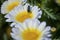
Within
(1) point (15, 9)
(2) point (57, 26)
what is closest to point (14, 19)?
(1) point (15, 9)

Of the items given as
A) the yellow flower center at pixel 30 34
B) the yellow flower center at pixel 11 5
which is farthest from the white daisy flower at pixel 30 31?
the yellow flower center at pixel 11 5

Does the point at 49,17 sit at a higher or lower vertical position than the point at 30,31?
higher

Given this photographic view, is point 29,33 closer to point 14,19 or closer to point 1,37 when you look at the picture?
point 14,19

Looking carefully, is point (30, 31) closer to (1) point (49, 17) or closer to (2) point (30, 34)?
(2) point (30, 34)

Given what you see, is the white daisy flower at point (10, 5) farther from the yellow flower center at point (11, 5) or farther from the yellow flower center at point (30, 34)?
the yellow flower center at point (30, 34)

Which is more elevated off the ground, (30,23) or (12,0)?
(12,0)

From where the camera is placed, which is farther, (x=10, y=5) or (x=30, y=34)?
(x=10, y=5)

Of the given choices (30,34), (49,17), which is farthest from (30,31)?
(49,17)
